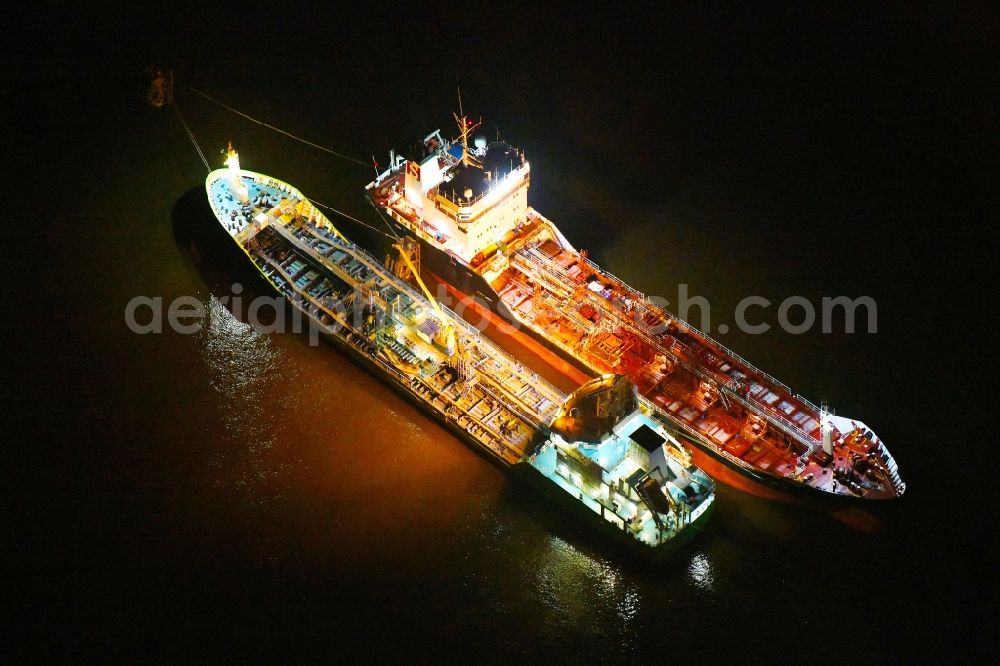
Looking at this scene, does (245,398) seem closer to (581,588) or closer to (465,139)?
(465,139)

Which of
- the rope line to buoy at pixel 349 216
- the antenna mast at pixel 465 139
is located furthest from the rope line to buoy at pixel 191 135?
the antenna mast at pixel 465 139

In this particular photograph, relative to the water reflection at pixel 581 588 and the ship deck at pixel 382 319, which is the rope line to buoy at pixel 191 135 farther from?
the water reflection at pixel 581 588

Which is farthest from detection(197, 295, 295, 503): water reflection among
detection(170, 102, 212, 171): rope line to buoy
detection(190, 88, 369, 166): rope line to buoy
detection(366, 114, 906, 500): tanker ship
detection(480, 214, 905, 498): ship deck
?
detection(480, 214, 905, 498): ship deck

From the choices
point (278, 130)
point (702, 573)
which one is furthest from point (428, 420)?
point (278, 130)

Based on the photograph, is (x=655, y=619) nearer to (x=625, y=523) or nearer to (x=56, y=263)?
(x=625, y=523)

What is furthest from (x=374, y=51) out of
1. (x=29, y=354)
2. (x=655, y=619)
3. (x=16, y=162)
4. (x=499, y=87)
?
(x=655, y=619)
